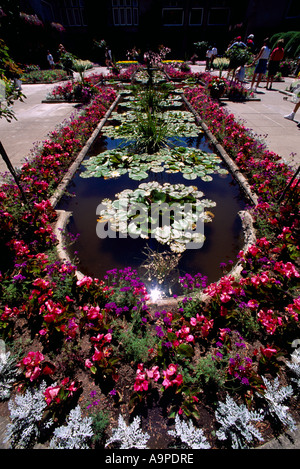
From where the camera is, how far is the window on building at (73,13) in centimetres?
2294

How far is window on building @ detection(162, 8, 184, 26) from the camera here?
22.9m

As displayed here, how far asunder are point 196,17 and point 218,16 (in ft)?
7.66

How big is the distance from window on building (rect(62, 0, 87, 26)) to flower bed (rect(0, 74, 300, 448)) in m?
31.2

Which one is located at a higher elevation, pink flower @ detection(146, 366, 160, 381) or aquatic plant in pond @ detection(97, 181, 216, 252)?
pink flower @ detection(146, 366, 160, 381)

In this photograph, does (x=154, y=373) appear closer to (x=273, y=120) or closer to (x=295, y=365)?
(x=295, y=365)

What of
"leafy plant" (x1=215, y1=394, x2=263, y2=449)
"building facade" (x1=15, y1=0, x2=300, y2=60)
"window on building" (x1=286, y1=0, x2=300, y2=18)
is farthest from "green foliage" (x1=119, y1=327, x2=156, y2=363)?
"window on building" (x1=286, y1=0, x2=300, y2=18)

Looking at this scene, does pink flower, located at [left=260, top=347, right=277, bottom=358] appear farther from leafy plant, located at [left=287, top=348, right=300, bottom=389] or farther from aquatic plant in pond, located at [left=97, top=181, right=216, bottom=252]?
aquatic plant in pond, located at [left=97, top=181, right=216, bottom=252]

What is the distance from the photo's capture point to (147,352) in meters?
2.02

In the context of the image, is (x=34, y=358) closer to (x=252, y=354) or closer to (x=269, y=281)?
(x=252, y=354)

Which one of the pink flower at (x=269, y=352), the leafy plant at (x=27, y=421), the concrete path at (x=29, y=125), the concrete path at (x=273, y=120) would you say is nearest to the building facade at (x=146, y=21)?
the concrete path at (x=273, y=120)

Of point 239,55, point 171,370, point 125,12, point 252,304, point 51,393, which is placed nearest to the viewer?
point 51,393

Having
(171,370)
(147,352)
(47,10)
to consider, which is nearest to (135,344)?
(147,352)

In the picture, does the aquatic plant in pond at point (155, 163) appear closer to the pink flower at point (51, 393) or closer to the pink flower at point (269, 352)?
the pink flower at point (269, 352)

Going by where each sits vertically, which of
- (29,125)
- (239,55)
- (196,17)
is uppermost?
(196,17)
